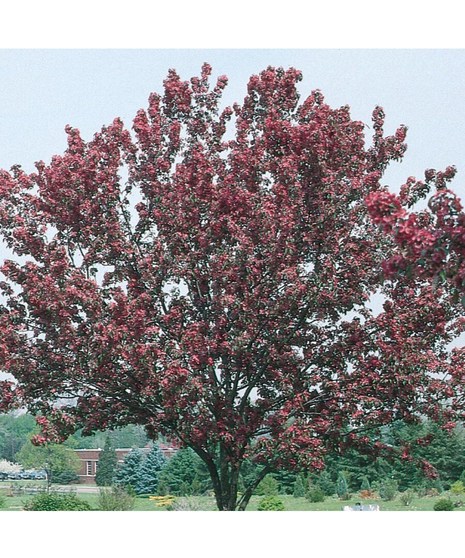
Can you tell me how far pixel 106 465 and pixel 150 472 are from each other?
66 cm

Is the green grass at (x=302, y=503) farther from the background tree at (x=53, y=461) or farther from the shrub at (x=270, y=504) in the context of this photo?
the background tree at (x=53, y=461)

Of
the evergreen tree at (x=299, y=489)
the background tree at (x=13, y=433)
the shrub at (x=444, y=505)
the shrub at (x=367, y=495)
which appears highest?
the background tree at (x=13, y=433)

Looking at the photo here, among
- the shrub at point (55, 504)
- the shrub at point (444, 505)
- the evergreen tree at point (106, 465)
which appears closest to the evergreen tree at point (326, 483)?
the shrub at point (444, 505)

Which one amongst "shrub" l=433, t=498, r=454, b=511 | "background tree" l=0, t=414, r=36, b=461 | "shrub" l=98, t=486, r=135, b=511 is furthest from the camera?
"background tree" l=0, t=414, r=36, b=461

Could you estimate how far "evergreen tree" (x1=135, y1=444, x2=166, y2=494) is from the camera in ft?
41.7

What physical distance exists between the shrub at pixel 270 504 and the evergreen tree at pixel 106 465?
2318mm

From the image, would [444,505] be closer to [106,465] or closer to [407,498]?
[407,498]

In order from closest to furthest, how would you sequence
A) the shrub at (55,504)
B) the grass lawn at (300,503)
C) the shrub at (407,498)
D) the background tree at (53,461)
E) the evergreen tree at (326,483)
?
the shrub at (55,504) → the grass lawn at (300,503) → the shrub at (407,498) → the evergreen tree at (326,483) → the background tree at (53,461)

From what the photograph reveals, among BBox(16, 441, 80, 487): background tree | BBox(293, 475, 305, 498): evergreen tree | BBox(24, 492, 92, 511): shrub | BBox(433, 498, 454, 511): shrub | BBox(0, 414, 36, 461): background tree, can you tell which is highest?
BBox(0, 414, 36, 461): background tree

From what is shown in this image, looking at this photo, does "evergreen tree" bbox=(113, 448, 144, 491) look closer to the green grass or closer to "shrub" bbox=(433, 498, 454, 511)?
the green grass

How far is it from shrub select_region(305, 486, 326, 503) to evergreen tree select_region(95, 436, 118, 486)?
2816mm

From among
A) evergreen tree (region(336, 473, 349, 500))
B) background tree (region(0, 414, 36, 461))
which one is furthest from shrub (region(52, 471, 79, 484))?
evergreen tree (region(336, 473, 349, 500))

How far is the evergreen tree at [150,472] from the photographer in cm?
1270
